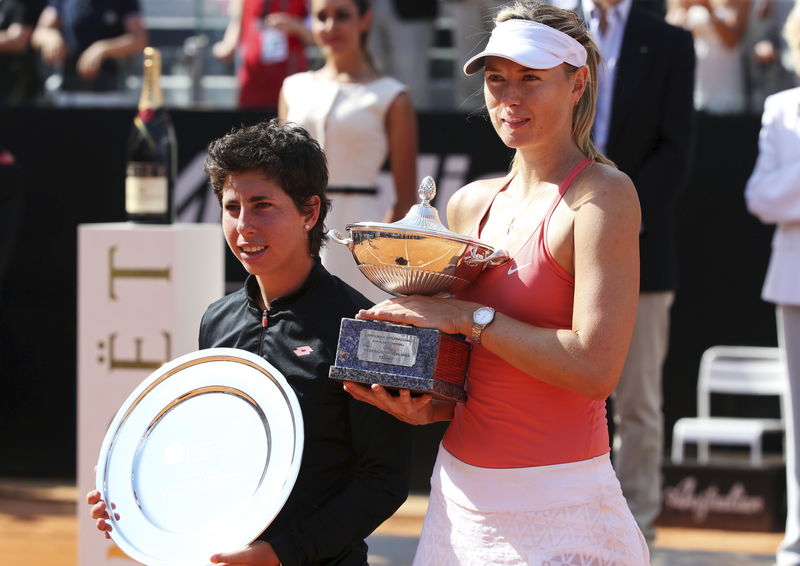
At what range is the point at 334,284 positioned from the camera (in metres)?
2.29

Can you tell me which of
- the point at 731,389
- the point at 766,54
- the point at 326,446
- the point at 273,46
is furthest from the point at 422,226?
the point at 766,54

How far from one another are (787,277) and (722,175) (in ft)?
5.89

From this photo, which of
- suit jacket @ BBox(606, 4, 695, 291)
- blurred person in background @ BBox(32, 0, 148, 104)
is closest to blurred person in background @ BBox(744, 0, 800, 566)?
suit jacket @ BBox(606, 4, 695, 291)

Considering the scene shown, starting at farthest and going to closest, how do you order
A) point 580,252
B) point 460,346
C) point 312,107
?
point 312,107, point 460,346, point 580,252

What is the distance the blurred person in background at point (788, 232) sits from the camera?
3906 millimetres

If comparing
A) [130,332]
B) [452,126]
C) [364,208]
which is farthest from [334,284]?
[452,126]

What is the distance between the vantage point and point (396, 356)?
198 cm

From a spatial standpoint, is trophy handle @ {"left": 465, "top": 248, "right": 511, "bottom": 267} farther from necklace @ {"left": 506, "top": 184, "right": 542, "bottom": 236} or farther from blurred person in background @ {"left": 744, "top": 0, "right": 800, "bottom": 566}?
blurred person in background @ {"left": 744, "top": 0, "right": 800, "bottom": 566}

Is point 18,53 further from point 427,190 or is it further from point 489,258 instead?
point 489,258

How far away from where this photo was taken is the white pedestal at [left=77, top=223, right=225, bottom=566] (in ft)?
12.0

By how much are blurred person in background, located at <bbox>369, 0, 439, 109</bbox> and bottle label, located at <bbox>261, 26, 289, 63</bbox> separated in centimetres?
53

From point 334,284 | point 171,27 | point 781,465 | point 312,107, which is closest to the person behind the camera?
point 334,284

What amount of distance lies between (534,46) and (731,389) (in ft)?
12.7

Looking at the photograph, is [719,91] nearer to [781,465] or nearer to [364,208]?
[781,465]
